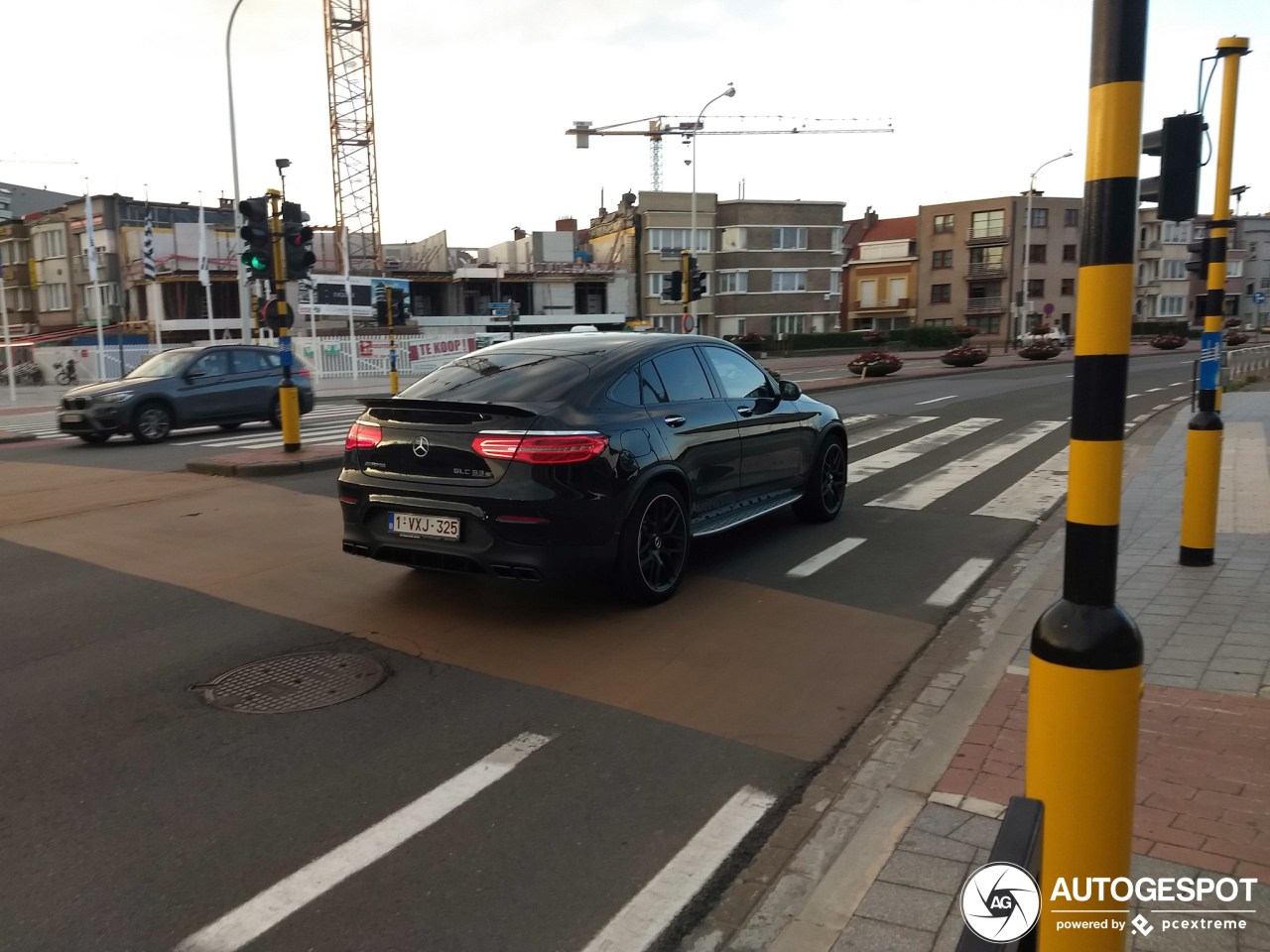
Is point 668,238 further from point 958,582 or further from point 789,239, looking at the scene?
point 958,582

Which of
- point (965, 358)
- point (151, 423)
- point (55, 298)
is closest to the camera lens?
point (151, 423)

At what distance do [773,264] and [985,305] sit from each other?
21.0m

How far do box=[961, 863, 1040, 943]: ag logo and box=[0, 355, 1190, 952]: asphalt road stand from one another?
48.7 inches

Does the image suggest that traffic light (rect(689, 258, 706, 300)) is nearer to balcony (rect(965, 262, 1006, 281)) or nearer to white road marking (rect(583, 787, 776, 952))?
white road marking (rect(583, 787, 776, 952))

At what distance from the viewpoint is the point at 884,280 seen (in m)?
89.0

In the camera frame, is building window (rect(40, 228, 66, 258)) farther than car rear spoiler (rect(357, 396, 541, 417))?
Yes

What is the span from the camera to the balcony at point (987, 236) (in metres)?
80.4

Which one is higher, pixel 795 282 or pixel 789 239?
pixel 789 239

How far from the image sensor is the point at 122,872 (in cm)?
334

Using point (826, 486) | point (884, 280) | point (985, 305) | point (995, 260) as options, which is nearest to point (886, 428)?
point (826, 486)

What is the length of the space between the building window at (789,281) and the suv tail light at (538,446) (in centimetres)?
6957

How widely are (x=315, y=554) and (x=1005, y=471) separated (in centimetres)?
810

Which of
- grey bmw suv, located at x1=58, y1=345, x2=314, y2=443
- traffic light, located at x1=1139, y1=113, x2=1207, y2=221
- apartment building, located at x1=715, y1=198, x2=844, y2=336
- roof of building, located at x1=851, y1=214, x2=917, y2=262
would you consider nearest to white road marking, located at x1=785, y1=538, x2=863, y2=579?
traffic light, located at x1=1139, y1=113, x2=1207, y2=221

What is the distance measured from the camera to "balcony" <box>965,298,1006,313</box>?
81688 mm
